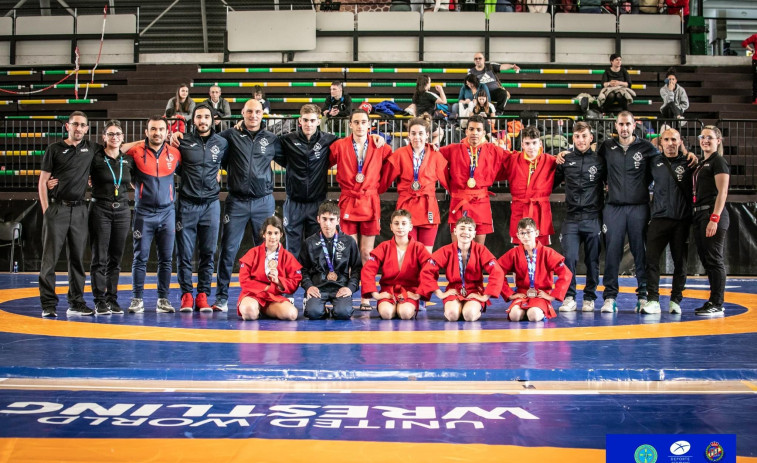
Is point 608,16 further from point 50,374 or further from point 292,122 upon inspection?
point 50,374

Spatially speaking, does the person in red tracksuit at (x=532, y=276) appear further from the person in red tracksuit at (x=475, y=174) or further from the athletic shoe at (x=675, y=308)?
the athletic shoe at (x=675, y=308)

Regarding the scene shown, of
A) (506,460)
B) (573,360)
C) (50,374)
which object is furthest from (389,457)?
(50,374)

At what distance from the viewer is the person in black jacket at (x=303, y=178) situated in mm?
8086

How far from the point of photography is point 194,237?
7879 millimetres

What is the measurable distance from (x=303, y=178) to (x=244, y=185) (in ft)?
2.02

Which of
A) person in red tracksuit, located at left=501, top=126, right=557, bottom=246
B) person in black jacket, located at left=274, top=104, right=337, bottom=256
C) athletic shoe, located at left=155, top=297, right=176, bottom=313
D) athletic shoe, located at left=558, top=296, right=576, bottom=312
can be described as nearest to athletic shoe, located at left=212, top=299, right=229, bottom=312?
athletic shoe, located at left=155, top=297, right=176, bottom=313

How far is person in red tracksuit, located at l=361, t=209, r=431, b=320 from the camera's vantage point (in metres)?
7.39

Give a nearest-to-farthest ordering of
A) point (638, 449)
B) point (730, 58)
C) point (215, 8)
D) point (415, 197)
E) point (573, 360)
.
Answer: point (638, 449) < point (573, 360) < point (415, 197) < point (730, 58) < point (215, 8)

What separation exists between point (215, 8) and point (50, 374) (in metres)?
17.5

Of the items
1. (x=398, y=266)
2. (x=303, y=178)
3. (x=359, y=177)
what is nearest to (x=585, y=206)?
(x=398, y=266)

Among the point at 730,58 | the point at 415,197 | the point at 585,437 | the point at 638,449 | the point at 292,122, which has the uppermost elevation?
the point at 730,58

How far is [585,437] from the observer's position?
3.53 m

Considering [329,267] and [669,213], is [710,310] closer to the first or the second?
[669,213]

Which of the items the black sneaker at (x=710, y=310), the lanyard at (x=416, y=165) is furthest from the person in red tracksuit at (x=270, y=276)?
the black sneaker at (x=710, y=310)
